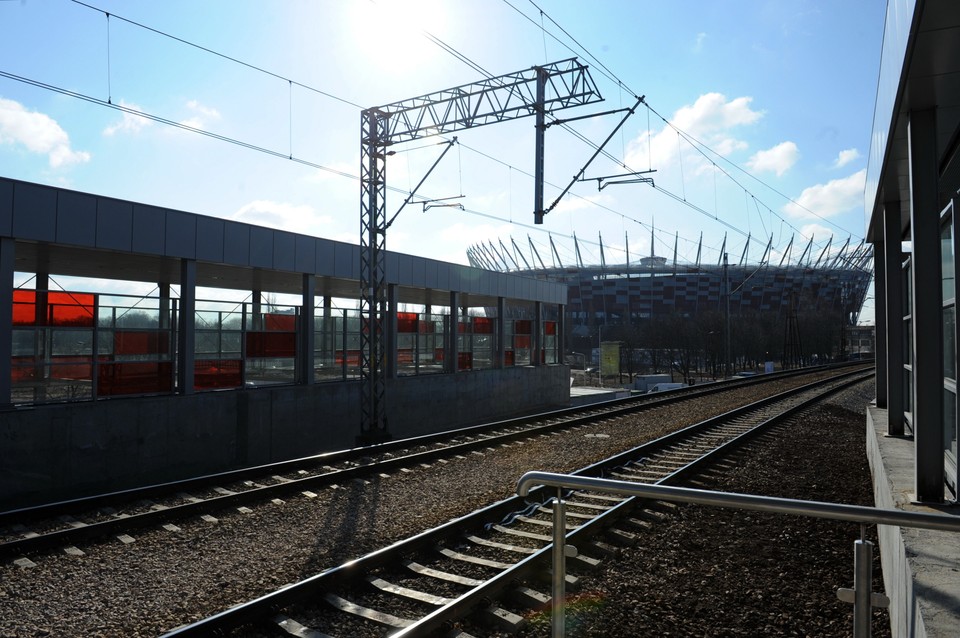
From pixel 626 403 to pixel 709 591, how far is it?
60.0 ft

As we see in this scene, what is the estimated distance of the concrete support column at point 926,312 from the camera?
6.12 m

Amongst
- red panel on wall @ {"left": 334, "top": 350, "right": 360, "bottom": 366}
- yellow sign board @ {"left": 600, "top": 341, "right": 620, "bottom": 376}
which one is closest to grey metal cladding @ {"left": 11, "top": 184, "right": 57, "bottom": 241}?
red panel on wall @ {"left": 334, "top": 350, "right": 360, "bottom": 366}

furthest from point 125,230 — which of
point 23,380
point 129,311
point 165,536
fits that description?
point 165,536

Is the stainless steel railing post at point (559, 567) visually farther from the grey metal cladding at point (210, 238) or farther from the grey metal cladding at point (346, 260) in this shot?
the grey metal cladding at point (346, 260)

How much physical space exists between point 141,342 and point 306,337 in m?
4.81

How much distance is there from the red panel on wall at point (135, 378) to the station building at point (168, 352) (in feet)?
0.10

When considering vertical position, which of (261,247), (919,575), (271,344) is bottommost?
(919,575)

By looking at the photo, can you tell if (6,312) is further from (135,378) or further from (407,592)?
(407,592)

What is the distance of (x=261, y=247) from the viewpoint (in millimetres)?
17797

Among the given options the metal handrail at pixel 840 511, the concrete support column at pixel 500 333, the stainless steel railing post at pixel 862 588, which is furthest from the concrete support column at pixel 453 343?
the stainless steel railing post at pixel 862 588

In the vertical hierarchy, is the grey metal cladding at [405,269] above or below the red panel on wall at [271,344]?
above

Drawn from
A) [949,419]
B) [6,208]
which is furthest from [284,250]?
[949,419]

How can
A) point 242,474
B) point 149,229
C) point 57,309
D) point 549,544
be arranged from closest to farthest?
point 549,544 → point 242,474 → point 57,309 → point 149,229

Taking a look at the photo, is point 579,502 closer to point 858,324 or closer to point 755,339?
point 755,339
